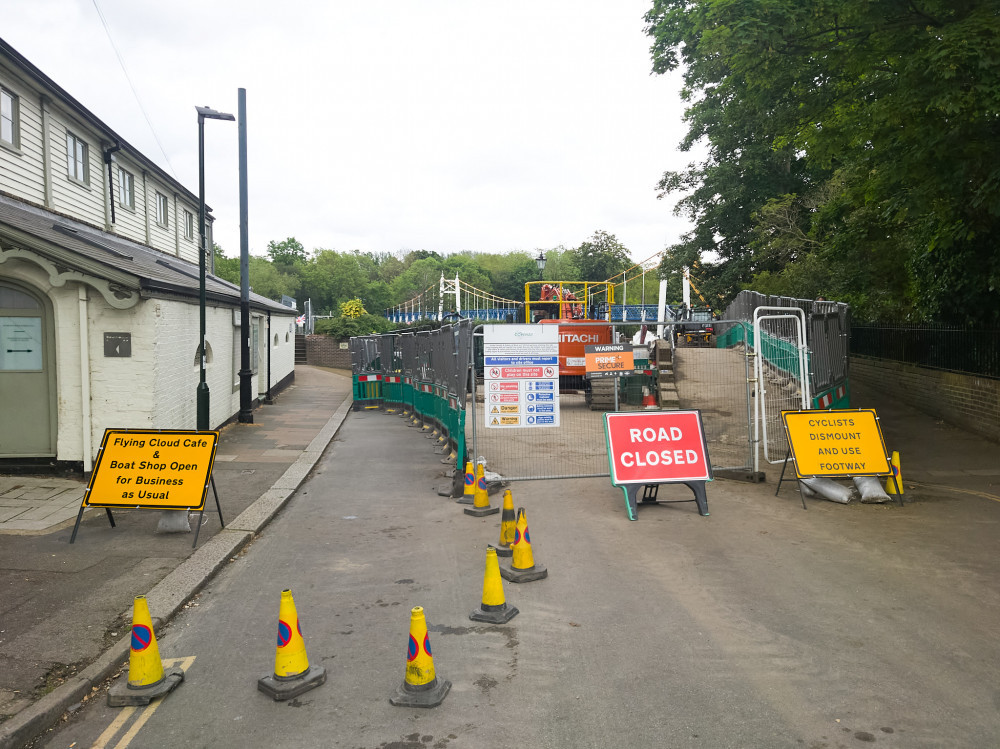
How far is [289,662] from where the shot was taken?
461 centimetres

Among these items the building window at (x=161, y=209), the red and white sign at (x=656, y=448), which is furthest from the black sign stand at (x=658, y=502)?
the building window at (x=161, y=209)

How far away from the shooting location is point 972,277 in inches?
576

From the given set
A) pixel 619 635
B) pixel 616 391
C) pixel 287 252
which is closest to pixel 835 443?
pixel 616 391

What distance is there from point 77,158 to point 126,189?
389cm

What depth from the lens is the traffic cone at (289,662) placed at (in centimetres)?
458

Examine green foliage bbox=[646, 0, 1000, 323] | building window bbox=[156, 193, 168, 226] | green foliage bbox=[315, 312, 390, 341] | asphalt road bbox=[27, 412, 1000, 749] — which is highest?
building window bbox=[156, 193, 168, 226]

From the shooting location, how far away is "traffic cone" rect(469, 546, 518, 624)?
5.68 m

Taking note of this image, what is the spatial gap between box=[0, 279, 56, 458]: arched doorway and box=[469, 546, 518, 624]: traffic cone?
807cm

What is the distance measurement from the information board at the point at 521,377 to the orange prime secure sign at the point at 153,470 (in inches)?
150

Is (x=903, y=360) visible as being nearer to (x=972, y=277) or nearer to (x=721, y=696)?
(x=972, y=277)

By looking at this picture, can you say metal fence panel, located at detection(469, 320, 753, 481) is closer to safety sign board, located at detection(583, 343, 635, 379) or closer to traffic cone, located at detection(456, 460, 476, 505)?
traffic cone, located at detection(456, 460, 476, 505)

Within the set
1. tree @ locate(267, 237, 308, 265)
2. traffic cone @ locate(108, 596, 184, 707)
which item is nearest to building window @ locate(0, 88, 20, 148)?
traffic cone @ locate(108, 596, 184, 707)

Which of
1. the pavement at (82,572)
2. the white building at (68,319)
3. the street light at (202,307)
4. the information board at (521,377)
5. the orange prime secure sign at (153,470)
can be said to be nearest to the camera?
the pavement at (82,572)

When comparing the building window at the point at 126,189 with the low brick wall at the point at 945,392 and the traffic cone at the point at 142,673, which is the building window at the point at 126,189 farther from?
the low brick wall at the point at 945,392
